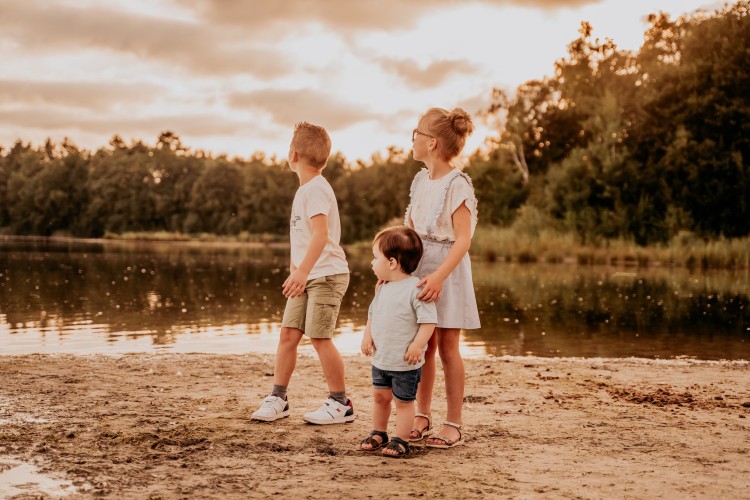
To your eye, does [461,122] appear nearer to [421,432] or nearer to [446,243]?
[446,243]

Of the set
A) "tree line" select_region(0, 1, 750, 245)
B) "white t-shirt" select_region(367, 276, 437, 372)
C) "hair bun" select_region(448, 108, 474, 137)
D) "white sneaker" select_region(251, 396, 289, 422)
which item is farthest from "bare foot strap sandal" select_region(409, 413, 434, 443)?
"tree line" select_region(0, 1, 750, 245)

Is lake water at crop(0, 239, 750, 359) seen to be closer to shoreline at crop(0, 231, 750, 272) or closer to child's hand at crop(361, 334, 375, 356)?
child's hand at crop(361, 334, 375, 356)

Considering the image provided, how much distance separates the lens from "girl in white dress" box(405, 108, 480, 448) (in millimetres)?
4586

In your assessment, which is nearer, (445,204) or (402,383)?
(402,383)

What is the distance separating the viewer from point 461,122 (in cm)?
473

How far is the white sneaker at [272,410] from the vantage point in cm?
500

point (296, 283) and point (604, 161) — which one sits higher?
point (604, 161)

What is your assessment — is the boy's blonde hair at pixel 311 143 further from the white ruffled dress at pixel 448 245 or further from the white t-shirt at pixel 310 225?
the white ruffled dress at pixel 448 245

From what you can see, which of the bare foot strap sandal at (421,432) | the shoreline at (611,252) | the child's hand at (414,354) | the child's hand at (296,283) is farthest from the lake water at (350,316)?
the shoreline at (611,252)

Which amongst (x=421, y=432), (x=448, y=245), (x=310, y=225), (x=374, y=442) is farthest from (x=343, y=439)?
(x=310, y=225)

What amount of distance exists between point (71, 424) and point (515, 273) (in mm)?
23338

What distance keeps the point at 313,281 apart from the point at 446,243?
988 mm

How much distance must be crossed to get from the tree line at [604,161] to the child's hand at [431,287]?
3313 centimetres

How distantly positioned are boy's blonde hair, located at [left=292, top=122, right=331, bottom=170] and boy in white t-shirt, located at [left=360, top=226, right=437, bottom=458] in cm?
105
